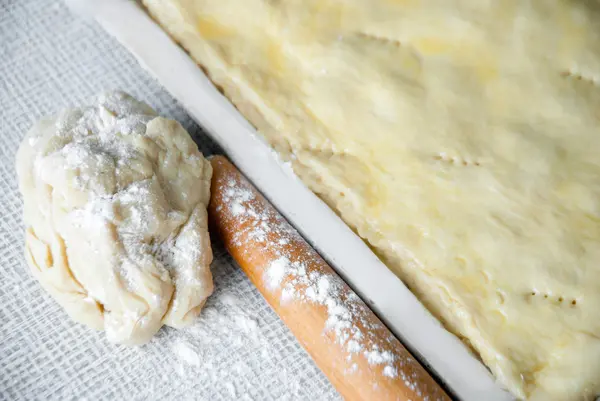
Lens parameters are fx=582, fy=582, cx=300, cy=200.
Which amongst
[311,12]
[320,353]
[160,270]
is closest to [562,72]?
[311,12]

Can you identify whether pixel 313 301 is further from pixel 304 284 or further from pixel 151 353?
pixel 151 353

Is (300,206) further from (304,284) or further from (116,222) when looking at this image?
(116,222)

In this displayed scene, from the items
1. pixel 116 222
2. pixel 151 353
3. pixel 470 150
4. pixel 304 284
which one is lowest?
pixel 151 353

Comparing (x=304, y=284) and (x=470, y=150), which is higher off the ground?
(x=470, y=150)

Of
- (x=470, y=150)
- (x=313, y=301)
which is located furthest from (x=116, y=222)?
(x=470, y=150)

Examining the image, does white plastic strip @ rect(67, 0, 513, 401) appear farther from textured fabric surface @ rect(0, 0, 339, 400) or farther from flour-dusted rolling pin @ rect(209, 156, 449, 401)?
textured fabric surface @ rect(0, 0, 339, 400)

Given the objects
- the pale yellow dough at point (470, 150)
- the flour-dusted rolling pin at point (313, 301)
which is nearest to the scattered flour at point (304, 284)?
the flour-dusted rolling pin at point (313, 301)

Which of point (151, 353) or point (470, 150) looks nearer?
point (470, 150)

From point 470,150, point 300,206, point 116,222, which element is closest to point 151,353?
point 116,222
